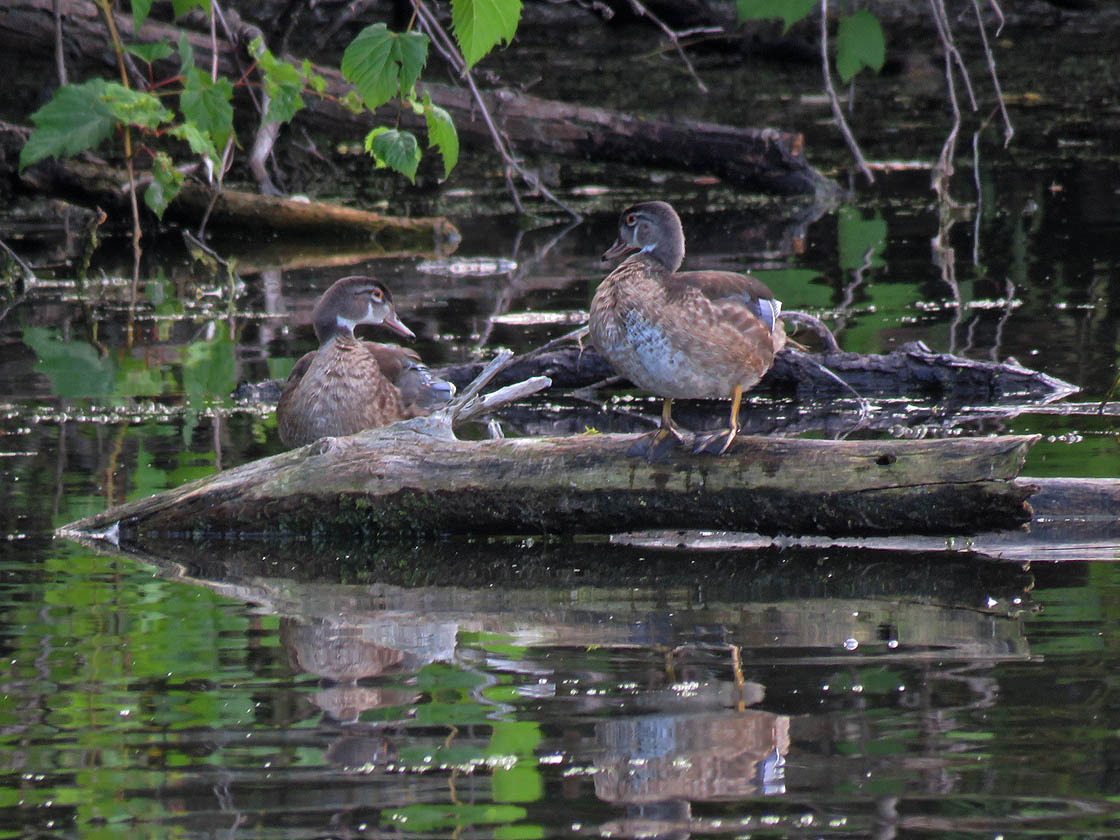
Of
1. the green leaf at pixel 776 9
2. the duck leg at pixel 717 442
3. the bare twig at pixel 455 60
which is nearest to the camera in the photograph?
the duck leg at pixel 717 442

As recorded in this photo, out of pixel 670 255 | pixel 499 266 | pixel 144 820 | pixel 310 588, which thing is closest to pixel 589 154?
pixel 499 266

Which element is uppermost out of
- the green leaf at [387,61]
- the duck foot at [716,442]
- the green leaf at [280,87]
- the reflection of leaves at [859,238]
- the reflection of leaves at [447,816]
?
the green leaf at [280,87]

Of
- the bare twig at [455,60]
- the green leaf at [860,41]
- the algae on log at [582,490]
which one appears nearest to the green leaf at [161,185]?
the bare twig at [455,60]

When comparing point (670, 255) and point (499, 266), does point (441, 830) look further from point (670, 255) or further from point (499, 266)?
point (499, 266)

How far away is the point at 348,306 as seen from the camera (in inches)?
316

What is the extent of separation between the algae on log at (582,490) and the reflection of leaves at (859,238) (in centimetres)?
632

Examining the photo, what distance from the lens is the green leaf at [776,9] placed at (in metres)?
8.62

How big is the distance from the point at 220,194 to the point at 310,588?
858cm

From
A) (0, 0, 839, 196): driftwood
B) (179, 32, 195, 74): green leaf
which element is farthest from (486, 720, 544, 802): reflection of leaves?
(0, 0, 839, 196): driftwood

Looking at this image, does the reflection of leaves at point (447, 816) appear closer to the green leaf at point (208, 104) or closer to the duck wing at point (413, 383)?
the duck wing at point (413, 383)

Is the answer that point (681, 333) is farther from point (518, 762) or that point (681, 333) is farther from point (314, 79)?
point (314, 79)

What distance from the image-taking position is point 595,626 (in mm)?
5492

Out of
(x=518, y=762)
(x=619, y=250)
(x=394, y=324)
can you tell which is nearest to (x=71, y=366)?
(x=394, y=324)

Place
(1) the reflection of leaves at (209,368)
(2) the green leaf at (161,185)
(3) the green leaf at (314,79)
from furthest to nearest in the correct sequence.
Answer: (2) the green leaf at (161,185)
(3) the green leaf at (314,79)
(1) the reflection of leaves at (209,368)
